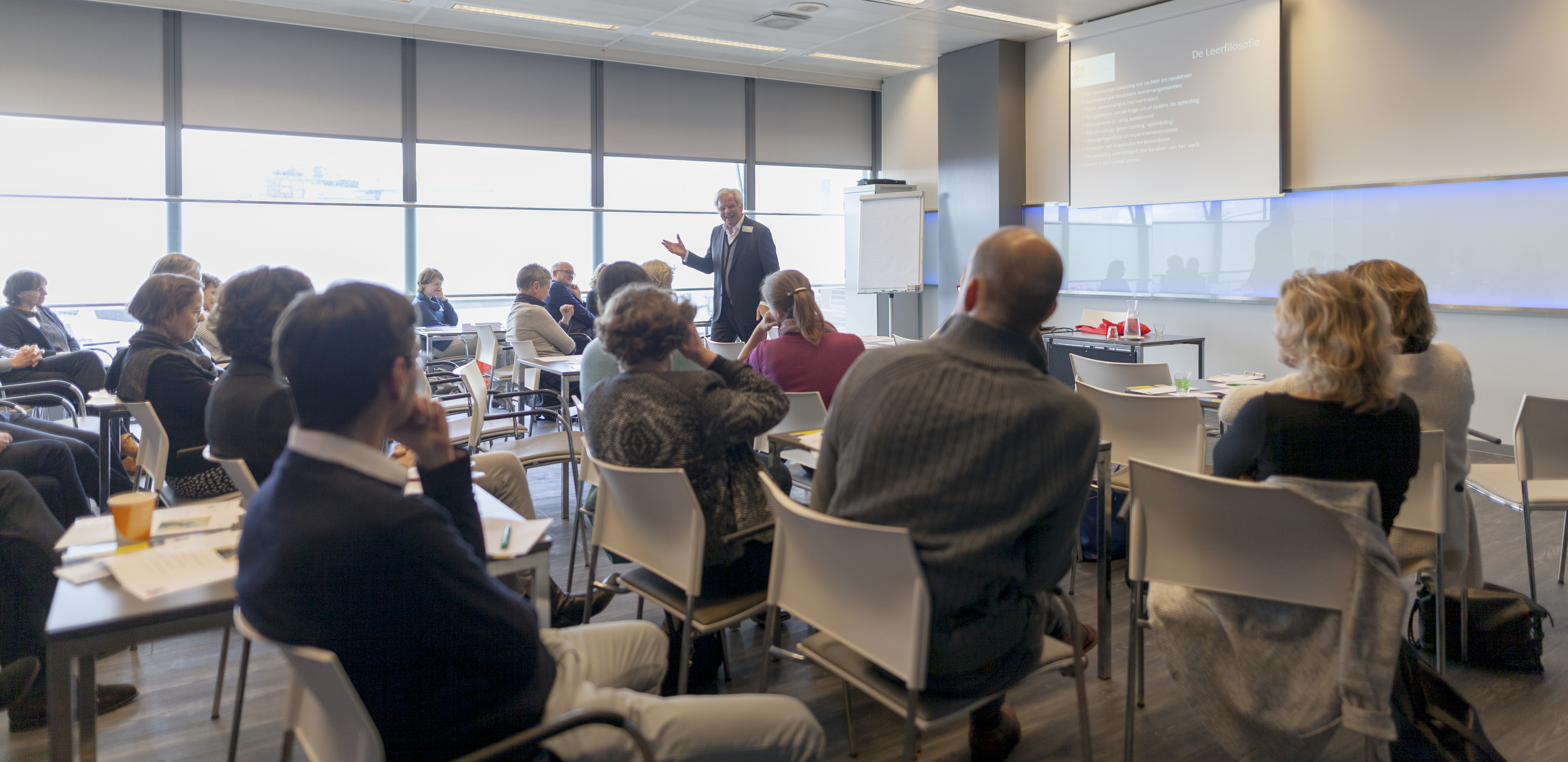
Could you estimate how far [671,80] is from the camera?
9.62 m

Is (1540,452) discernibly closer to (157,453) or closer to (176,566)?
(176,566)

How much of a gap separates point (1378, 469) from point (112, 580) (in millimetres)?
2516

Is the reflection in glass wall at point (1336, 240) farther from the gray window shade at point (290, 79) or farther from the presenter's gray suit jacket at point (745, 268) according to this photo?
the gray window shade at point (290, 79)

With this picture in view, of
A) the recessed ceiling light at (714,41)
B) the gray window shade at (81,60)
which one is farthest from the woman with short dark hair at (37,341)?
the recessed ceiling light at (714,41)

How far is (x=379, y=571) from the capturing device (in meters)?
1.16

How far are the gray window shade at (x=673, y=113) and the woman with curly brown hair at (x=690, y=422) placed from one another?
748 centimetres

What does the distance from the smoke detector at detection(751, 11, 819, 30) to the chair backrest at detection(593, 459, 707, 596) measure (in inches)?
251

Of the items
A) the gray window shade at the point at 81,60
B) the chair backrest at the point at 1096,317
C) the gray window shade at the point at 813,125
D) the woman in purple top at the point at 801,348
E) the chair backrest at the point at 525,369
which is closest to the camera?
the woman in purple top at the point at 801,348

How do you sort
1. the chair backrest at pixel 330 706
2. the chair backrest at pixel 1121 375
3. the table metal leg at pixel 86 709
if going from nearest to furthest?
the chair backrest at pixel 330 706
the table metal leg at pixel 86 709
the chair backrest at pixel 1121 375

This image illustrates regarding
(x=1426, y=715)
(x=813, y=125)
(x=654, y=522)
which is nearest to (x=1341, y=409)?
(x=1426, y=715)

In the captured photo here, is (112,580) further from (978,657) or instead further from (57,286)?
(57,286)

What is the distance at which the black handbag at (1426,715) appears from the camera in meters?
1.89

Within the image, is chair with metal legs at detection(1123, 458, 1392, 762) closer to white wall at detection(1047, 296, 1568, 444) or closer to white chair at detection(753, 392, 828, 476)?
white chair at detection(753, 392, 828, 476)

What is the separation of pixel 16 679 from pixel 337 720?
192 cm
